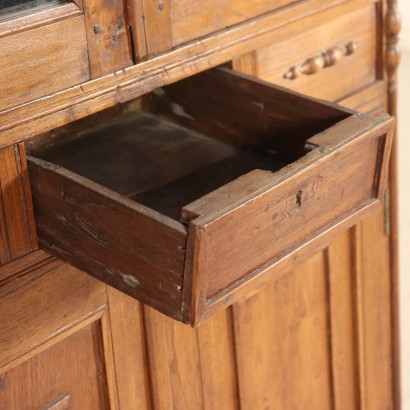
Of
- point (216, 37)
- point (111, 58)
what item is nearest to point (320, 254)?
point (216, 37)

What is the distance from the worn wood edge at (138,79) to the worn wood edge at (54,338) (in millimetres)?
288

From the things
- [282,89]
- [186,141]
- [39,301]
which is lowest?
[39,301]

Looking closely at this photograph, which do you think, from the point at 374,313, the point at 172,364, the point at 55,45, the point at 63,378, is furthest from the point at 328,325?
the point at 55,45

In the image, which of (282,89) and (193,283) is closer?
(193,283)

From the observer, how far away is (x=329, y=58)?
1.55 m

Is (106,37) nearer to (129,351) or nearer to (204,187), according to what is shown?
(204,187)

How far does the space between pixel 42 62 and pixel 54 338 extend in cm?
37

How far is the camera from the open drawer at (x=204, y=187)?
1.05m

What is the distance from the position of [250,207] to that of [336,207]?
0.67ft

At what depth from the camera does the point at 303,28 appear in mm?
1491

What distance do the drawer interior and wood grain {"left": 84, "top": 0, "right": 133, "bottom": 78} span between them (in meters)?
0.19

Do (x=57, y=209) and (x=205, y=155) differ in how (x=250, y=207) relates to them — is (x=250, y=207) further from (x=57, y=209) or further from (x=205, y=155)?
(x=205, y=155)

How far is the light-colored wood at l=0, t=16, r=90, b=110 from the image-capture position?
1.08m

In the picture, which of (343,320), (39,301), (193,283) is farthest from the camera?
(343,320)
